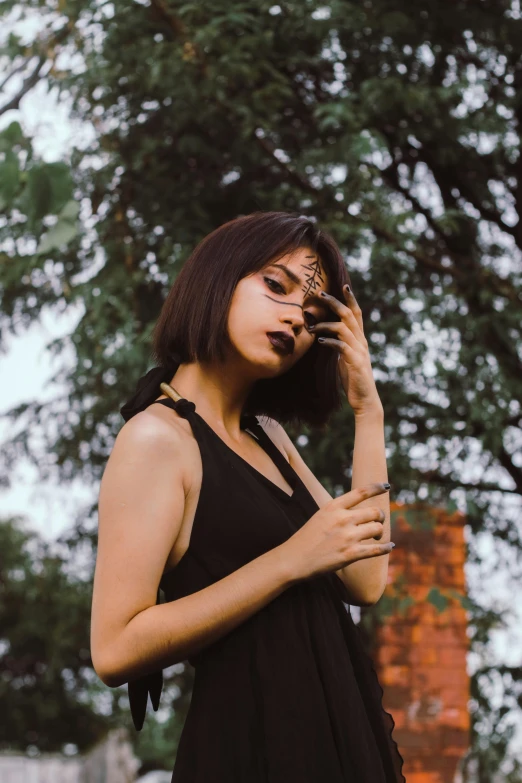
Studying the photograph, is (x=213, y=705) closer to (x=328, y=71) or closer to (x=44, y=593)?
(x=328, y=71)

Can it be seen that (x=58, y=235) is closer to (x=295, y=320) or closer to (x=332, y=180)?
(x=295, y=320)

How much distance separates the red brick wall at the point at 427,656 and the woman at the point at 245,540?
12.4 feet

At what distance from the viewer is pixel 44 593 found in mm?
8422

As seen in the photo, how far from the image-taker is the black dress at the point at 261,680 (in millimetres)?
1572

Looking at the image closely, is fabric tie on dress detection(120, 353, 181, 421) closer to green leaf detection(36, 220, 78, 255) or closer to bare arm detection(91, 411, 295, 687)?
bare arm detection(91, 411, 295, 687)

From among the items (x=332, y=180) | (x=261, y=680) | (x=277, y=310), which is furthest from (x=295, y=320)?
(x=332, y=180)

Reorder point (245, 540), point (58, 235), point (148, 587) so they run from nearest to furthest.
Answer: point (148, 587)
point (245, 540)
point (58, 235)

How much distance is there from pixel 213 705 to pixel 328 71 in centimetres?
501

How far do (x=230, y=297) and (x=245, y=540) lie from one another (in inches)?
16.1

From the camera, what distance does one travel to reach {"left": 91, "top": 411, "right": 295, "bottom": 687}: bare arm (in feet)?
5.01

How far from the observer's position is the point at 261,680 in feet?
5.26


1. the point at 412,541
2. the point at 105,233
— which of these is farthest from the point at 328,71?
the point at 412,541

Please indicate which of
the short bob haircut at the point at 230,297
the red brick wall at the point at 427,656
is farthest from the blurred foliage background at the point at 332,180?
the short bob haircut at the point at 230,297

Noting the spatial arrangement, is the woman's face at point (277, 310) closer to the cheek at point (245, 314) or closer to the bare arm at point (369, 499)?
the cheek at point (245, 314)
